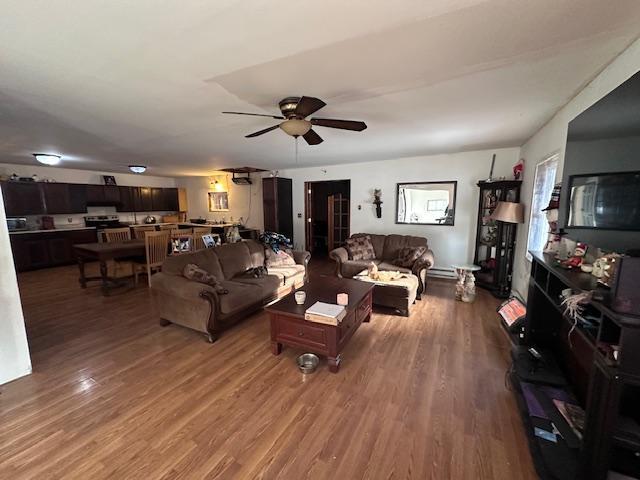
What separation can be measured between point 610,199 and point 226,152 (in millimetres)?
4625

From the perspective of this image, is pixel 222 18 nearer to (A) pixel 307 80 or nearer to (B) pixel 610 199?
(A) pixel 307 80

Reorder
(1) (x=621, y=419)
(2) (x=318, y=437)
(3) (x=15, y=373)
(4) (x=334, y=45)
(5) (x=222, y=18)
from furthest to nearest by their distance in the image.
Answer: (3) (x=15, y=373), (2) (x=318, y=437), (4) (x=334, y=45), (5) (x=222, y=18), (1) (x=621, y=419)

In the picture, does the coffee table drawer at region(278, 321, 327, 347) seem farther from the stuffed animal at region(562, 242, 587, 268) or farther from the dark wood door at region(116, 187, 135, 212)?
the dark wood door at region(116, 187, 135, 212)

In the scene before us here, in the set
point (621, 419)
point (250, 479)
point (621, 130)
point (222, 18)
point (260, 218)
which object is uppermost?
point (222, 18)

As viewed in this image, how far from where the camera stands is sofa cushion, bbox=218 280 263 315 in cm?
281

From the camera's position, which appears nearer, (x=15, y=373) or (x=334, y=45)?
(x=334, y=45)

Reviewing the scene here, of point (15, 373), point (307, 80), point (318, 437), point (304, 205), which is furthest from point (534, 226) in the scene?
point (15, 373)

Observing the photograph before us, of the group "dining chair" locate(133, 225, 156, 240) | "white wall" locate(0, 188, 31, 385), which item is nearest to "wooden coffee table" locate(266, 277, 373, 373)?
"white wall" locate(0, 188, 31, 385)

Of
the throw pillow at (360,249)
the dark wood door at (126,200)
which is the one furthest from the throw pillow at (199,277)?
the dark wood door at (126,200)

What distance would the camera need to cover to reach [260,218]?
23.8 feet

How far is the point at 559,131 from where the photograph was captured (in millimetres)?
2574

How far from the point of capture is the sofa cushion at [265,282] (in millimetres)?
3355

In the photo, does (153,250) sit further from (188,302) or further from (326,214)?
(326,214)

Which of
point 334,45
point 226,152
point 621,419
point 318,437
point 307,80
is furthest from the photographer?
point 226,152
